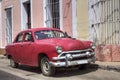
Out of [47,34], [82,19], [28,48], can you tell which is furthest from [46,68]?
[82,19]

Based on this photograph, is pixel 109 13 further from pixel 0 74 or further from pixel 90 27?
pixel 0 74

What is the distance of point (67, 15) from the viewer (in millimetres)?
17844

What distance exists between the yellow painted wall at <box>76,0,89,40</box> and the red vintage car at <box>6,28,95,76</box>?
2.68 metres

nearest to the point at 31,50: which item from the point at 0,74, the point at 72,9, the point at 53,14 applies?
the point at 0,74

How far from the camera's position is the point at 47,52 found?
12.0m

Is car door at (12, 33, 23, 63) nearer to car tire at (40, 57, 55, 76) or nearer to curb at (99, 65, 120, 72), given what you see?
car tire at (40, 57, 55, 76)

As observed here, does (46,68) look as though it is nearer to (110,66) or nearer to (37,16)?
(110,66)

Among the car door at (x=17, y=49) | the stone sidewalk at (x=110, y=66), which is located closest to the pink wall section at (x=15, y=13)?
the car door at (x=17, y=49)

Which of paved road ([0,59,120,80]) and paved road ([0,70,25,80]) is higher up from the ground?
paved road ([0,59,120,80])

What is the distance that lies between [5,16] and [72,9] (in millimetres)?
11045

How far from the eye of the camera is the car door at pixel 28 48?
43.1 ft

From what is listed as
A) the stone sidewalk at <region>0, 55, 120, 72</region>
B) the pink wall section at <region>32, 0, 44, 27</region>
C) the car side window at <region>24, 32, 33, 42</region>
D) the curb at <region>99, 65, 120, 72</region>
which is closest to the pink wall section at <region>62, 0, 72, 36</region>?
the pink wall section at <region>32, 0, 44, 27</region>

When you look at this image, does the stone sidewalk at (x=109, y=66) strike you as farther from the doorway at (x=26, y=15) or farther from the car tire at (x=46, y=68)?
the doorway at (x=26, y=15)

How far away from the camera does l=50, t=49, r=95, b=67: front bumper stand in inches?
460
